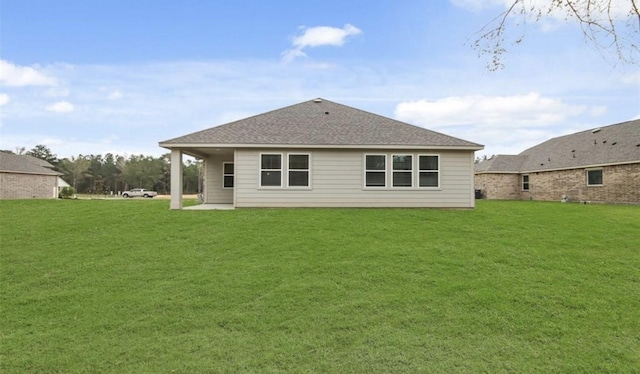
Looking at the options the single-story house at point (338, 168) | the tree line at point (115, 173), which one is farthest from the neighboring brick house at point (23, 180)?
the tree line at point (115, 173)

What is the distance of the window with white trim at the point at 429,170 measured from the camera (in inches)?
565

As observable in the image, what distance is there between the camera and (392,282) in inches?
244

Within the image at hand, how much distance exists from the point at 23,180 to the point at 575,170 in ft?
130

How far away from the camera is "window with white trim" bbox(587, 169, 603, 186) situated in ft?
70.9

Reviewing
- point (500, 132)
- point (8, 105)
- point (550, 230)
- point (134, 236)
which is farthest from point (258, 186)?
point (500, 132)

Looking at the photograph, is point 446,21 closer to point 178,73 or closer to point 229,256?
point 229,256

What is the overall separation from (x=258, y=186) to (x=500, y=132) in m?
22.1

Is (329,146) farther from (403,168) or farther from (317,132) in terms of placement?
(403,168)

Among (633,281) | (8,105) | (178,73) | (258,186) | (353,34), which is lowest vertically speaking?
(633,281)

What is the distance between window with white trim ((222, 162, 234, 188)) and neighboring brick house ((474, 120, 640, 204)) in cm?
2033

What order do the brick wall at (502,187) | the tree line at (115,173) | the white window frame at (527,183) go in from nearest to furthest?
1. the white window frame at (527,183)
2. the brick wall at (502,187)
3. the tree line at (115,173)

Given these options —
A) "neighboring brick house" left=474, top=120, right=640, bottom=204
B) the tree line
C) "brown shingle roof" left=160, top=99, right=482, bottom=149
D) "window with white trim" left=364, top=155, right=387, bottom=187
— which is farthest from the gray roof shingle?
the tree line

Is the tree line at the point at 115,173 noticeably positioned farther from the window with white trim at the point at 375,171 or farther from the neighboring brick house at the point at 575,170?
the window with white trim at the point at 375,171

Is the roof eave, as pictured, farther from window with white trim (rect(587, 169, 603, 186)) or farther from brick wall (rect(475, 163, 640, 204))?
window with white trim (rect(587, 169, 603, 186))
